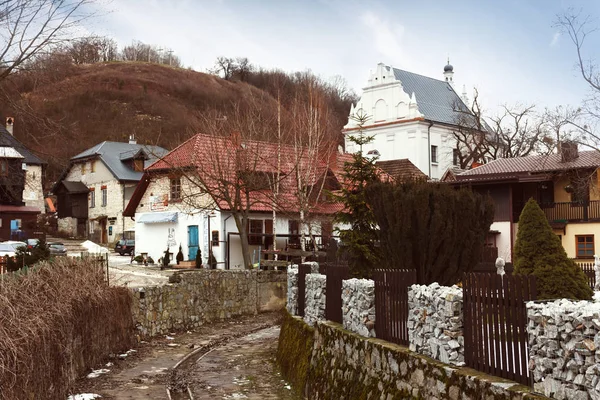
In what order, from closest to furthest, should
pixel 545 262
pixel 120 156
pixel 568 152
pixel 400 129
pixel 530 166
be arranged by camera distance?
pixel 545 262 < pixel 568 152 < pixel 530 166 < pixel 120 156 < pixel 400 129

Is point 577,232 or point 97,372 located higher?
point 577,232

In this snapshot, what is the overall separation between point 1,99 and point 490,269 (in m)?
13.4

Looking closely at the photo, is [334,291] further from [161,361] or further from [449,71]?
[449,71]

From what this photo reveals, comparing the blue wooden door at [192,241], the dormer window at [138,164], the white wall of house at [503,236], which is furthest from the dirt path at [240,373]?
the dormer window at [138,164]

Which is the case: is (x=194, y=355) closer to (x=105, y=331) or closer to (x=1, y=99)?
(x=105, y=331)

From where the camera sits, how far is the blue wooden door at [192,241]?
37844 millimetres

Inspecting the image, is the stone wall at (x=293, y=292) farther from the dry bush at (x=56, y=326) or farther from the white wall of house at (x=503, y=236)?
the white wall of house at (x=503, y=236)

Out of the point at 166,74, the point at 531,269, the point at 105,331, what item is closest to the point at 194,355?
the point at 105,331

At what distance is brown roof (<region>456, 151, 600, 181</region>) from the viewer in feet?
122

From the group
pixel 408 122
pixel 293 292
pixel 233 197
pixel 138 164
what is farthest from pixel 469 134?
pixel 293 292

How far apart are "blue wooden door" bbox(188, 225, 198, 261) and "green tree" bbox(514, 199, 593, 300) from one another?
→ 2639 cm

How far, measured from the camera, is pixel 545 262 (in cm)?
1217

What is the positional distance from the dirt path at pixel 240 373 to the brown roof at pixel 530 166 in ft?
63.5

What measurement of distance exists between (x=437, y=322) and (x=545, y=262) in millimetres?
3542
